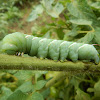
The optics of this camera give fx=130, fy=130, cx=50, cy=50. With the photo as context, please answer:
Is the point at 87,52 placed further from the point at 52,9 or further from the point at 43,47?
the point at 52,9

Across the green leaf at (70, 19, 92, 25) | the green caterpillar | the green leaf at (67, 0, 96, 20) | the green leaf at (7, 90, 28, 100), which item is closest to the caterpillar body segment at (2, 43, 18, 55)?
the green caterpillar

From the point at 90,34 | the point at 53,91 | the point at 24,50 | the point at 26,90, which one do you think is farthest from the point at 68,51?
the point at 53,91

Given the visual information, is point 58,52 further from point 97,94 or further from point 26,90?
point 97,94

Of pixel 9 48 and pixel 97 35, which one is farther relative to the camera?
pixel 97 35

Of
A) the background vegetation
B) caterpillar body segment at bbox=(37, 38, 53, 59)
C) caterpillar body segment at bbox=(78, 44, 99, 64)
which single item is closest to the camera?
the background vegetation

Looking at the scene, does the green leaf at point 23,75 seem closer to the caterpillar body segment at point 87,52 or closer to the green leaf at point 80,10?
the caterpillar body segment at point 87,52

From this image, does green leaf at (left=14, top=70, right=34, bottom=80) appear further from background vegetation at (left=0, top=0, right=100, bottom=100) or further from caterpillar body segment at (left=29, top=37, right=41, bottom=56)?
caterpillar body segment at (left=29, top=37, right=41, bottom=56)

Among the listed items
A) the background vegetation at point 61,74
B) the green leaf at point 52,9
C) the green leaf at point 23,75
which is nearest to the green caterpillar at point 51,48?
the background vegetation at point 61,74

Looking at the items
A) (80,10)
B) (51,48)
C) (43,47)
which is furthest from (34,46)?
(80,10)
